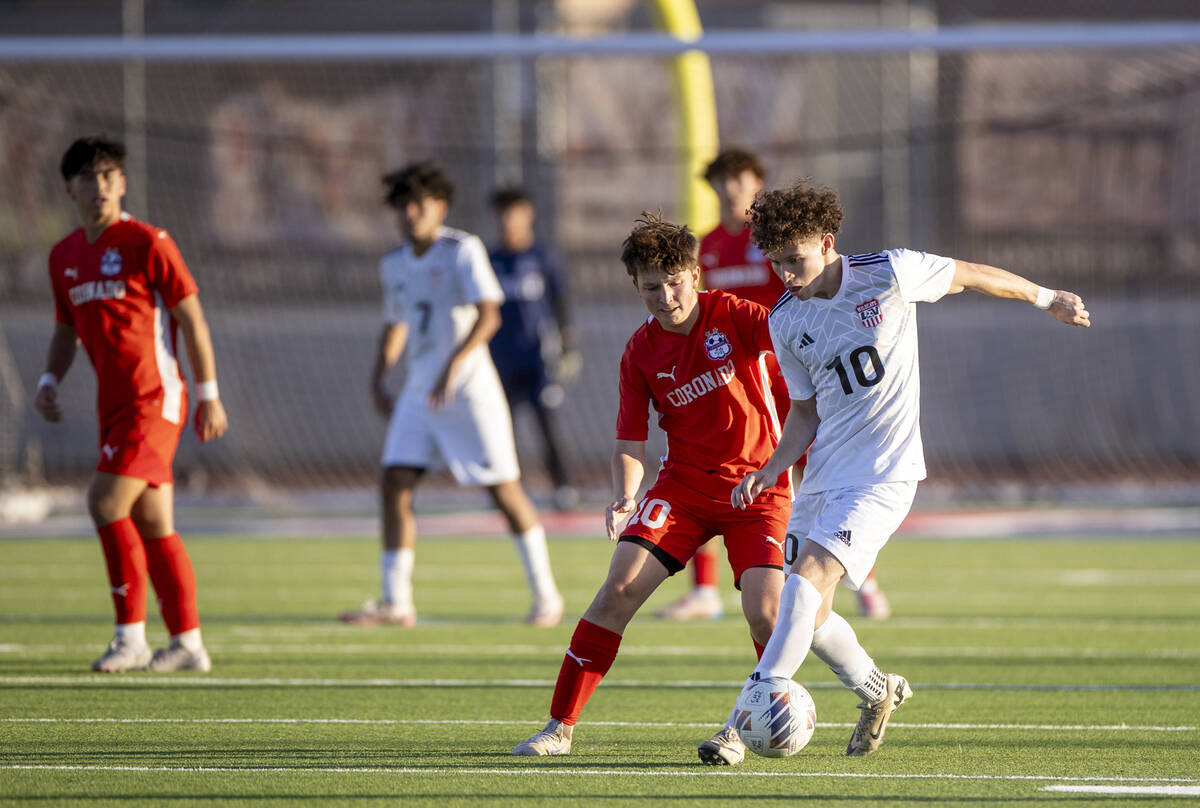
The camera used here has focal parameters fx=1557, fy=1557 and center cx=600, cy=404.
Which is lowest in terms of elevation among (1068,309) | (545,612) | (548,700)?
(545,612)

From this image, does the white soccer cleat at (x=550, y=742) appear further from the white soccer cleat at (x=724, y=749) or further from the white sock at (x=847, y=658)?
the white sock at (x=847, y=658)

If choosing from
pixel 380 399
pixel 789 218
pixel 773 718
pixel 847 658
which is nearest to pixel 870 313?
pixel 789 218

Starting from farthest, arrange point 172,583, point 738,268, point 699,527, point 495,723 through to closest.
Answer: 1. point 738,268
2. point 172,583
3. point 495,723
4. point 699,527

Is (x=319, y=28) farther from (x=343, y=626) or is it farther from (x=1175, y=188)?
(x=343, y=626)

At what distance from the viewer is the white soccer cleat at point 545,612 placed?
8.45m

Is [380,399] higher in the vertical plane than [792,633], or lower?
higher

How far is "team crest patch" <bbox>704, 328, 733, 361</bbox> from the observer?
524cm

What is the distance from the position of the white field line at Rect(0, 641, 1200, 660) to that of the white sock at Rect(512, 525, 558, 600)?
0.73 metres

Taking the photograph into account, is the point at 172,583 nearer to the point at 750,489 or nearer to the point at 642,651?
the point at 642,651

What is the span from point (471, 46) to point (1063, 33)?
154 inches

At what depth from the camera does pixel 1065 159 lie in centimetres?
1967

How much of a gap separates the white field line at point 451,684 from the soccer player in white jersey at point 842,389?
5.39 ft

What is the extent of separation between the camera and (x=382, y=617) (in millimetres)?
8398

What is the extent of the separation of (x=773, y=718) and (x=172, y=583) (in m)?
3.23
